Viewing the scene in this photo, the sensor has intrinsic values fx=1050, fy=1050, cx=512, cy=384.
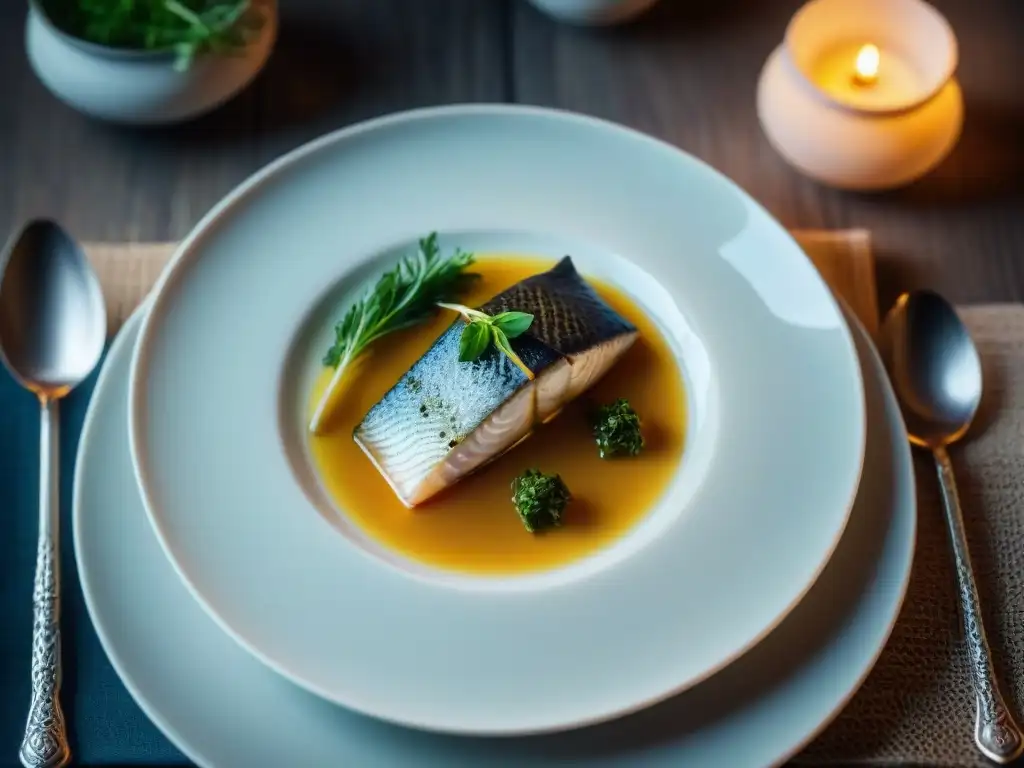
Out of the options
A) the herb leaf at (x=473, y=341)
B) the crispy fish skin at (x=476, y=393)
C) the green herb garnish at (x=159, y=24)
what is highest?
the green herb garnish at (x=159, y=24)

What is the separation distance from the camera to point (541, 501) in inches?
47.9

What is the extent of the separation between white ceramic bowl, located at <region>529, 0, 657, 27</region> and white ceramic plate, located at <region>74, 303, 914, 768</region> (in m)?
0.92

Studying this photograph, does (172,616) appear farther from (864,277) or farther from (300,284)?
(864,277)

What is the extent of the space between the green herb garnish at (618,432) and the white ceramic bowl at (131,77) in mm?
773

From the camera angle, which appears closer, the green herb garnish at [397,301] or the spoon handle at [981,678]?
the spoon handle at [981,678]

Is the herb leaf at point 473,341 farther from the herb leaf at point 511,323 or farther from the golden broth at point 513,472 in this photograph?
the golden broth at point 513,472

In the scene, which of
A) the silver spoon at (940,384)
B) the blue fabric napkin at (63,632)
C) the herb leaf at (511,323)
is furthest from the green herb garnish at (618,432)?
the blue fabric napkin at (63,632)

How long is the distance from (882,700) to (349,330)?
0.77 meters

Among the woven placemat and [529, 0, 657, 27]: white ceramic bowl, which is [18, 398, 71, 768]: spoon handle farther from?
[529, 0, 657, 27]: white ceramic bowl

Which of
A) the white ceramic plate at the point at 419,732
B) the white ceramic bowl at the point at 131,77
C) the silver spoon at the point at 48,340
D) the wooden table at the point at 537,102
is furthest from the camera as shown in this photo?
the wooden table at the point at 537,102

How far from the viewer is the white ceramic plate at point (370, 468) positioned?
1096mm

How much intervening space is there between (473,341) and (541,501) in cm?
21

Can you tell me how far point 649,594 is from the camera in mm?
1146

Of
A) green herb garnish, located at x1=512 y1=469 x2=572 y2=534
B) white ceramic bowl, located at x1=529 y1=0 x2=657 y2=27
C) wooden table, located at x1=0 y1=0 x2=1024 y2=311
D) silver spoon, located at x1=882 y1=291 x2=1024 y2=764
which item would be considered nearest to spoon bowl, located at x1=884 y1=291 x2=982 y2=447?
silver spoon, located at x1=882 y1=291 x2=1024 y2=764
